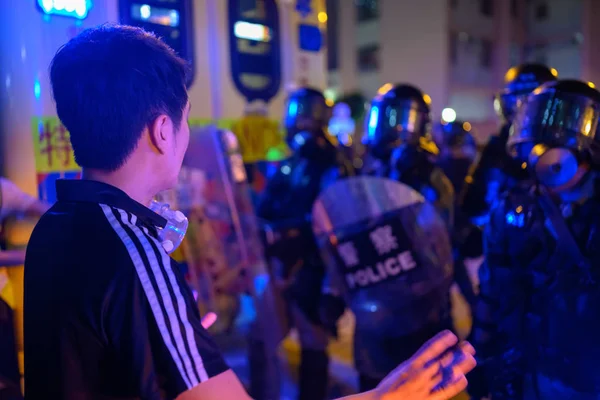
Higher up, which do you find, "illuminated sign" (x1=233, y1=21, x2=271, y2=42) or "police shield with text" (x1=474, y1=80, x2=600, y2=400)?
"illuminated sign" (x1=233, y1=21, x2=271, y2=42)

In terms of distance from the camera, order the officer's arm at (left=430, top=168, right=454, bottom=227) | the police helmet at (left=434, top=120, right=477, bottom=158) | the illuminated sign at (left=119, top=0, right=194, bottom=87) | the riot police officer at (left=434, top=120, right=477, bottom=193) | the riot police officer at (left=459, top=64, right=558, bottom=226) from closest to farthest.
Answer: the illuminated sign at (left=119, top=0, right=194, bottom=87), the officer's arm at (left=430, top=168, right=454, bottom=227), the riot police officer at (left=459, top=64, right=558, bottom=226), the riot police officer at (left=434, top=120, right=477, bottom=193), the police helmet at (left=434, top=120, right=477, bottom=158)

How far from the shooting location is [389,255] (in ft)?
8.06

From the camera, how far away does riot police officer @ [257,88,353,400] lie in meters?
3.59

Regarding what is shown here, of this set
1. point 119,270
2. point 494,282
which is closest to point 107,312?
point 119,270

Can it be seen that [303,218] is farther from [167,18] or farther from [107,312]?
[107,312]

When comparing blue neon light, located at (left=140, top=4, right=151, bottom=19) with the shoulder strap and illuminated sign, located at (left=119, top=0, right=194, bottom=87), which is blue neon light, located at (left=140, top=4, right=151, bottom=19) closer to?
illuminated sign, located at (left=119, top=0, right=194, bottom=87)

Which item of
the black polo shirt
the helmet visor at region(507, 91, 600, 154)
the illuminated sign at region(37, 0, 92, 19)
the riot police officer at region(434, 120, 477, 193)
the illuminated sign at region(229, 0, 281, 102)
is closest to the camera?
the black polo shirt

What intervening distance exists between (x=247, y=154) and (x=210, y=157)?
1.77 ft

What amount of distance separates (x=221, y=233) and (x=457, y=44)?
63.2 ft

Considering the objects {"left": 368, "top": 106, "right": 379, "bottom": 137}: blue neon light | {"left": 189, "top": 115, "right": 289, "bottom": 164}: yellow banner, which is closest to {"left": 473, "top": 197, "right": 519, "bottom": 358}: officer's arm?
{"left": 368, "top": 106, "right": 379, "bottom": 137}: blue neon light

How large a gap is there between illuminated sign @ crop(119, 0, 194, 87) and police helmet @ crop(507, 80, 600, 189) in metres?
1.66

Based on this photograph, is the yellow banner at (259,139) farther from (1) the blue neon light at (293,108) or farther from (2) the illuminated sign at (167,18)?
(2) the illuminated sign at (167,18)

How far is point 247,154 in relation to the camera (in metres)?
3.77

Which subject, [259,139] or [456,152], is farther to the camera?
[456,152]
